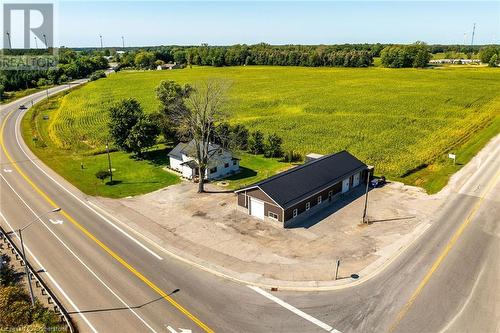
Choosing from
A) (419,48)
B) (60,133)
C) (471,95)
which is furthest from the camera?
(419,48)

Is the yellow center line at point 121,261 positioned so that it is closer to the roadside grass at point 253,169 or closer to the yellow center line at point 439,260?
the yellow center line at point 439,260

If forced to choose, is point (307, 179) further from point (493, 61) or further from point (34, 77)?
point (493, 61)

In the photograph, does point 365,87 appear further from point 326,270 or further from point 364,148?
point 326,270

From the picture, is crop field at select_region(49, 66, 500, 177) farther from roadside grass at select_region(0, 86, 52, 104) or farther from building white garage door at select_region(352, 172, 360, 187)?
roadside grass at select_region(0, 86, 52, 104)

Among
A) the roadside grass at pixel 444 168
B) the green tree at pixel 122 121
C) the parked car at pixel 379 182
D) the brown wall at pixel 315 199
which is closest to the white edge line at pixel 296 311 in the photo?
the brown wall at pixel 315 199

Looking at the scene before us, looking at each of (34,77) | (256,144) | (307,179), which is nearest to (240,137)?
(256,144)

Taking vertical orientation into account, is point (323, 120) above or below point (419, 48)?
below

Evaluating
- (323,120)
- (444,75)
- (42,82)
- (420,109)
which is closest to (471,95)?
(420,109)

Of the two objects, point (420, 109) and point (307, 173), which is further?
point (420, 109)
